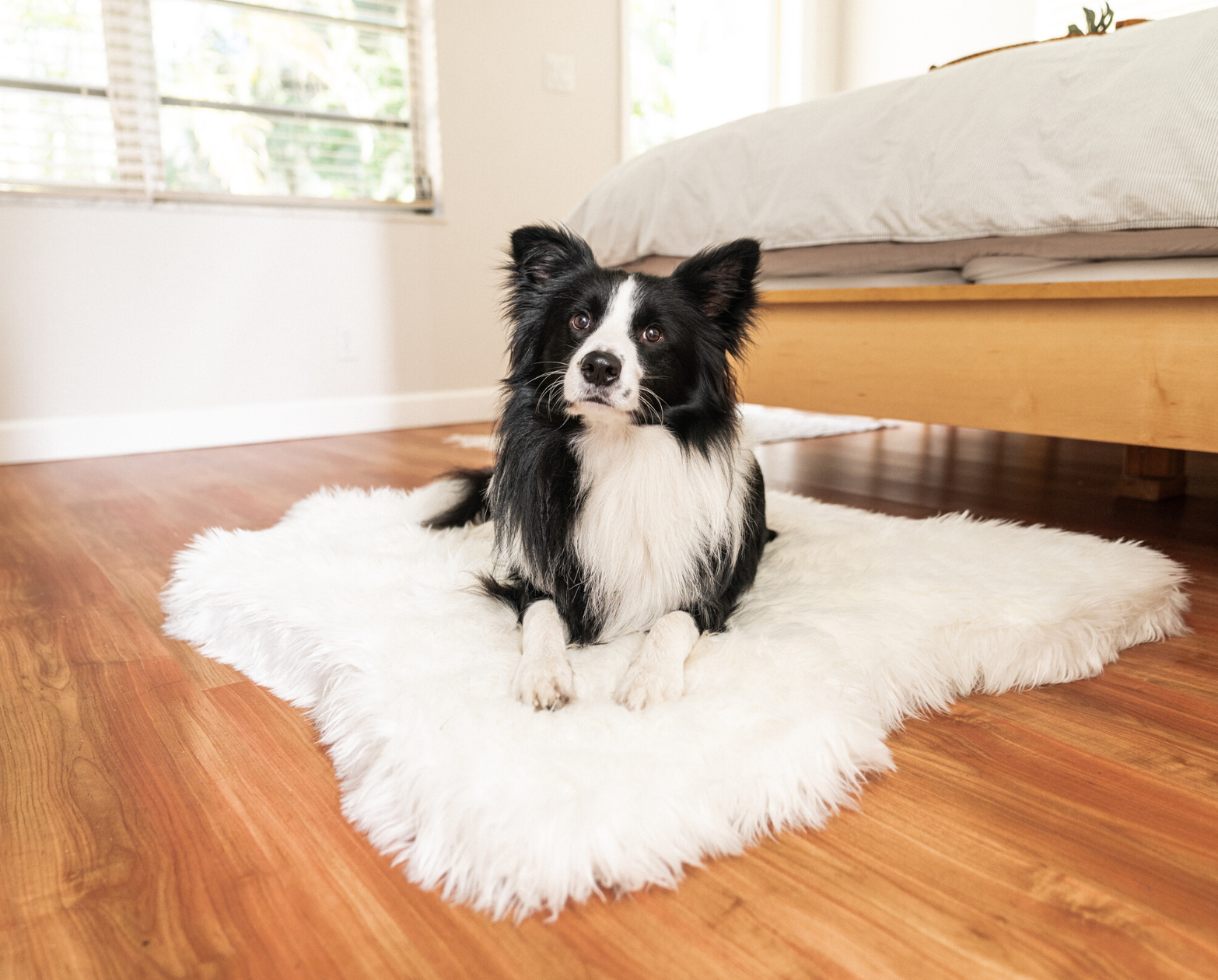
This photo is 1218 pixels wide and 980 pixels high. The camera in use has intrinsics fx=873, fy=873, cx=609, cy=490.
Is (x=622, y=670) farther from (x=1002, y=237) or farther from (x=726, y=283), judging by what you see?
(x=1002, y=237)

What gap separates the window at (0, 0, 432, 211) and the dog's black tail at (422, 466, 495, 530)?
2480mm

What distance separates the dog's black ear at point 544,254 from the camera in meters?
1.43

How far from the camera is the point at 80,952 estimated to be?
0.77 meters

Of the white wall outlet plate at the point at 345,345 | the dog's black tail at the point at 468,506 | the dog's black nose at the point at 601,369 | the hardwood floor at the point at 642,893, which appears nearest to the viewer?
the hardwood floor at the point at 642,893

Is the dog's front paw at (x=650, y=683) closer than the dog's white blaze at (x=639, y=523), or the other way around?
the dog's front paw at (x=650, y=683)

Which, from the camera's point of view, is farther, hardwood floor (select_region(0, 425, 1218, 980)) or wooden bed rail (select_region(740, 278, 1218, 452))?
wooden bed rail (select_region(740, 278, 1218, 452))

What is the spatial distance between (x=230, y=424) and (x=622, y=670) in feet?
10.5

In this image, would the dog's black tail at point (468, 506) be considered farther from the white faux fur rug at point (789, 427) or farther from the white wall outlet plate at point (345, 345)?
the white wall outlet plate at point (345, 345)

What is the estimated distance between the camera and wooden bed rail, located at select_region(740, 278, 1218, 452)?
1.62 metres

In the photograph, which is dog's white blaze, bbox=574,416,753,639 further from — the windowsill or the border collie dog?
the windowsill

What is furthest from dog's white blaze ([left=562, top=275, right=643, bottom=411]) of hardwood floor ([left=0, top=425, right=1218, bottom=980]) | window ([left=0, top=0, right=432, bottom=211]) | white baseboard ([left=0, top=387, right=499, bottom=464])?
window ([left=0, top=0, right=432, bottom=211])

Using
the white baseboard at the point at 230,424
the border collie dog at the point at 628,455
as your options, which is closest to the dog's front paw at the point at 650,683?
the border collie dog at the point at 628,455

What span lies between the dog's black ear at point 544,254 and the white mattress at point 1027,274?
1.00 meters

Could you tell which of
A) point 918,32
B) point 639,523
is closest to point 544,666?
point 639,523
